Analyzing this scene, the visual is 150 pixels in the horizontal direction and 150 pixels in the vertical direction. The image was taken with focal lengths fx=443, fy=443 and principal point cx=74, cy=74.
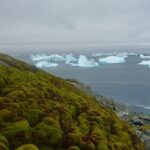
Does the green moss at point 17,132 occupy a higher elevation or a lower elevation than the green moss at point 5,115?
lower

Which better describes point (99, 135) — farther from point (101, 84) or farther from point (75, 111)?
point (101, 84)

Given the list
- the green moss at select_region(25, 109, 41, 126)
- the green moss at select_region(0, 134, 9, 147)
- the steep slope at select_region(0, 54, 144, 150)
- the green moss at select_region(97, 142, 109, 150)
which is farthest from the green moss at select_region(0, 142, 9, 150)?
the green moss at select_region(97, 142, 109, 150)

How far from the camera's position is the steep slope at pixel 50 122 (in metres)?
15.9

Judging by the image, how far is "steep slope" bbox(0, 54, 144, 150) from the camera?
15.9 m

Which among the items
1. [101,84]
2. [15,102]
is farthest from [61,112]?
[101,84]

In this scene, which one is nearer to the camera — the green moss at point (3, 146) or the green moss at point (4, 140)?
the green moss at point (3, 146)

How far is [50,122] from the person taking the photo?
55.7 feet

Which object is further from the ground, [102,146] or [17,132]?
[17,132]

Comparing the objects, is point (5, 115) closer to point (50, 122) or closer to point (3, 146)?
point (50, 122)

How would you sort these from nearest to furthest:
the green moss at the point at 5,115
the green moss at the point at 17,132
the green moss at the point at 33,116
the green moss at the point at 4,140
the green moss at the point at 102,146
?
the green moss at the point at 4,140, the green moss at the point at 17,132, the green moss at the point at 5,115, the green moss at the point at 102,146, the green moss at the point at 33,116

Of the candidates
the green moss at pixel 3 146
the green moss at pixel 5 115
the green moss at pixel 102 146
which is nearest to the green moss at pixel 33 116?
the green moss at pixel 5 115

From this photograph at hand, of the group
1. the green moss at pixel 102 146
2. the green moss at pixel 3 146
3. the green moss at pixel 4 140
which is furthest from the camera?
the green moss at pixel 102 146

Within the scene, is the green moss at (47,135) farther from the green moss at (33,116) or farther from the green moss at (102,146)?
the green moss at (102,146)

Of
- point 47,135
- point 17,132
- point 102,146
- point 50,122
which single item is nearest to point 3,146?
point 17,132
